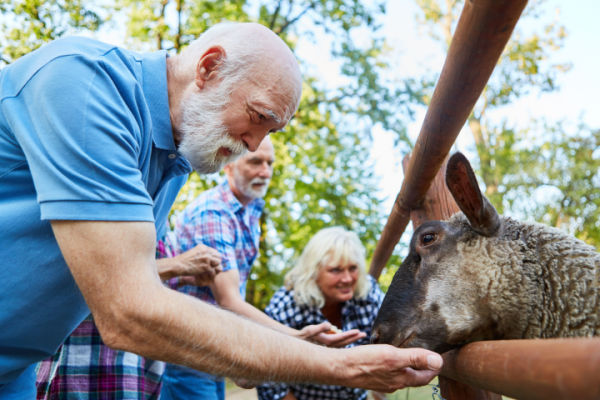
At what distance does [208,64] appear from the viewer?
6.75ft

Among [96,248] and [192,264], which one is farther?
[192,264]

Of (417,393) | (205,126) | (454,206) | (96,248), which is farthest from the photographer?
(417,393)

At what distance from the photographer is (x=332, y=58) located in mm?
9461

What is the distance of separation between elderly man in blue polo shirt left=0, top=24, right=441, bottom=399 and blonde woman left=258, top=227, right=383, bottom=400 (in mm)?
2213

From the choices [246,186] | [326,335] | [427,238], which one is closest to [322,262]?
[246,186]

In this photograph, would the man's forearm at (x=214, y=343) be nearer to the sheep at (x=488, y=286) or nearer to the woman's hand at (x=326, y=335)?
the sheep at (x=488, y=286)

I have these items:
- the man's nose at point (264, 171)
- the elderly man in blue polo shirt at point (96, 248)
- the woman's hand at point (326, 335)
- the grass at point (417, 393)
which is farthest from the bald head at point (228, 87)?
the man's nose at point (264, 171)

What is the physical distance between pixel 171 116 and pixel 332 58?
780 cm

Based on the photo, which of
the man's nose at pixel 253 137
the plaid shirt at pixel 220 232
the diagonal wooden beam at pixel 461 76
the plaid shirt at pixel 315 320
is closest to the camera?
the diagonal wooden beam at pixel 461 76

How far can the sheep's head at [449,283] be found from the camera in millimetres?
1955

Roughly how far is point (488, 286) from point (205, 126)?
4.28ft

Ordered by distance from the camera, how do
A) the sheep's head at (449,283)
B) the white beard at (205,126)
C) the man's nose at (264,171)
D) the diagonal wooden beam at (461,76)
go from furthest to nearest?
the man's nose at (264,171), the white beard at (205,126), the sheep's head at (449,283), the diagonal wooden beam at (461,76)

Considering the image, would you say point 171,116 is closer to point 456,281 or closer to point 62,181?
Answer: point 62,181

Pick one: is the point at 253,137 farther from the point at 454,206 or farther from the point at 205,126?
the point at 454,206
